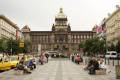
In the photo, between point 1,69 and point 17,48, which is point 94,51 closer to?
point 17,48

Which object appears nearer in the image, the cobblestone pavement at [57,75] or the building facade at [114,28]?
the cobblestone pavement at [57,75]

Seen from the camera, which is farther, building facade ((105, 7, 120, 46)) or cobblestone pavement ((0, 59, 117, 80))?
building facade ((105, 7, 120, 46))

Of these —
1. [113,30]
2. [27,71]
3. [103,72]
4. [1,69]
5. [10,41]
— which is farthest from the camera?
[113,30]

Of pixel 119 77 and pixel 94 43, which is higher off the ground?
pixel 94 43

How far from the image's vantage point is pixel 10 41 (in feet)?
394

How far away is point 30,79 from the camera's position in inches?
1105

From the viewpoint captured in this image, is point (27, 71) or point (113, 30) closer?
point (27, 71)

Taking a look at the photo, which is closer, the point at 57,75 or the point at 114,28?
the point at 57,75

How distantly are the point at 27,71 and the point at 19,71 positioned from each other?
1569 mm

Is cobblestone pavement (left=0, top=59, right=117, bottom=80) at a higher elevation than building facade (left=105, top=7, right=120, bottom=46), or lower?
lower

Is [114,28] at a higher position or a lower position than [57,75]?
higher

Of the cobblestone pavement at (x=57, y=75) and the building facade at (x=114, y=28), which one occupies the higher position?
the building facade at (x=114, y=28)

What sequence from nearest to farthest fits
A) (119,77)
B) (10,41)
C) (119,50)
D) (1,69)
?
(119,77) → (1,69) → (119,50) → (10,41)

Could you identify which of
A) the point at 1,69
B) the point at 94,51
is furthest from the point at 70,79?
the point at 94,51
